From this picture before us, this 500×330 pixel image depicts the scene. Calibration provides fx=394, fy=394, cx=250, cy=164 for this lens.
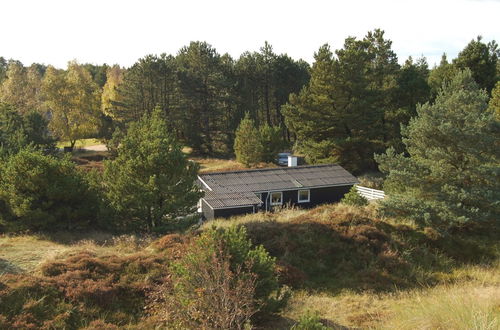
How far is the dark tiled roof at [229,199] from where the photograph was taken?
25.0 m

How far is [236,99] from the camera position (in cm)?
5578

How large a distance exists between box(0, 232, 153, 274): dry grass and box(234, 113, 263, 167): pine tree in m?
24.8

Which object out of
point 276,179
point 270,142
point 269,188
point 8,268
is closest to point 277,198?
point 269,188

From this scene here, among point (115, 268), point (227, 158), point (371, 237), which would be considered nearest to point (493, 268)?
point (371, 237)

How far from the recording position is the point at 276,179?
29.3 m

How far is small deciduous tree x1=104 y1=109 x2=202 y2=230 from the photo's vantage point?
18.2m

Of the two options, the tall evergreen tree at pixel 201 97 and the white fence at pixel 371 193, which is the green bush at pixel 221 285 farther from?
the tall evergreen tree at pixel 201 97

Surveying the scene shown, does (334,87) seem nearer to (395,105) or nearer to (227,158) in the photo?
(395,105)

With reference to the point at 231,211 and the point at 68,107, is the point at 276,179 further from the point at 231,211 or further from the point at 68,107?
the point at 68,107

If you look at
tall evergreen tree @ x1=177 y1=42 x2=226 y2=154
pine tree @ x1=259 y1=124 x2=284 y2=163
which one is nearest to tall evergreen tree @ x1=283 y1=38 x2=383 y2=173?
pine tree @ x1=259 y1=124 x2=284 y2=163

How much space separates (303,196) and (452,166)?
12851 millimetres

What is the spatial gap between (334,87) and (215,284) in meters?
32.5

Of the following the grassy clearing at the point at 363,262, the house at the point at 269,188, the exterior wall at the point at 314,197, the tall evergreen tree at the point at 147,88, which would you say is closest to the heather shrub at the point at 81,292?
Result: the grassy clearing at the point at 363,262

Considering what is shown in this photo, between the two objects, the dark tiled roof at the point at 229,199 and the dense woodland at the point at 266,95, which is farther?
the dense woodland at the point at 266,95
